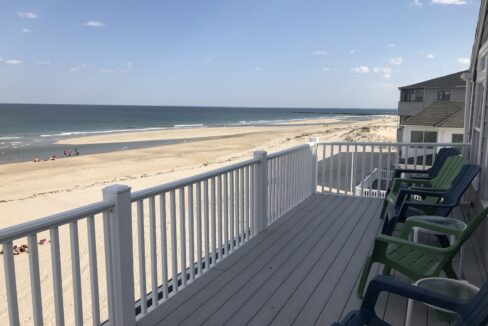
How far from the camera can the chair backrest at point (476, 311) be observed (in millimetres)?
1423

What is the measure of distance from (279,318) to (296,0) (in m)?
18.8

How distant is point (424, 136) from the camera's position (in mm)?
20734

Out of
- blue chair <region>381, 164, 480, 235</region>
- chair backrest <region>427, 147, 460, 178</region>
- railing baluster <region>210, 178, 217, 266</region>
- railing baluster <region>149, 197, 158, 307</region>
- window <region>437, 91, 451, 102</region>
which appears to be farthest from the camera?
window <region>437, 91, 451, 102</region>

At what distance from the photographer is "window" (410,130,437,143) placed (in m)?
20.5

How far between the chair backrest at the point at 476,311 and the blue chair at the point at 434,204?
65.8 inches

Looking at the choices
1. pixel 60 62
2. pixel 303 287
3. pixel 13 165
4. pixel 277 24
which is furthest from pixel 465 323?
pixel 60 62

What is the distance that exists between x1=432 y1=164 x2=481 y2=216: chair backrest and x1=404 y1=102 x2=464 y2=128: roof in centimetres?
1731

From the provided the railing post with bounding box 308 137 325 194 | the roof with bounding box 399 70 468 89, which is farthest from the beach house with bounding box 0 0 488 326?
the roof with bounding box 399 70 468 89

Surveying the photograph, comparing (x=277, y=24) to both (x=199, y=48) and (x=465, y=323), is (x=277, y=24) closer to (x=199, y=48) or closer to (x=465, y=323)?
(x=199, y=48)

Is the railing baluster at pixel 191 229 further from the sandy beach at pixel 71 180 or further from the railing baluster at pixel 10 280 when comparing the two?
the sandy beach at pixel 71 180

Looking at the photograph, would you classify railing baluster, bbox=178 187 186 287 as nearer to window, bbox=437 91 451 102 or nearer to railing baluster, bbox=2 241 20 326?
railing baluster, bbox=2 241 20 326

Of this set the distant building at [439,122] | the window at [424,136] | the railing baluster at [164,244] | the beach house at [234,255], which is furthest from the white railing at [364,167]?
the railing baluster at [164,244]

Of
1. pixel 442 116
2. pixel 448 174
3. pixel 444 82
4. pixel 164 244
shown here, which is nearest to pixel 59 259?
pixel 164 244

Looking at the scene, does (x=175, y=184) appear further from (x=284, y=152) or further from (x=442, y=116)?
(x=442, y=116)
